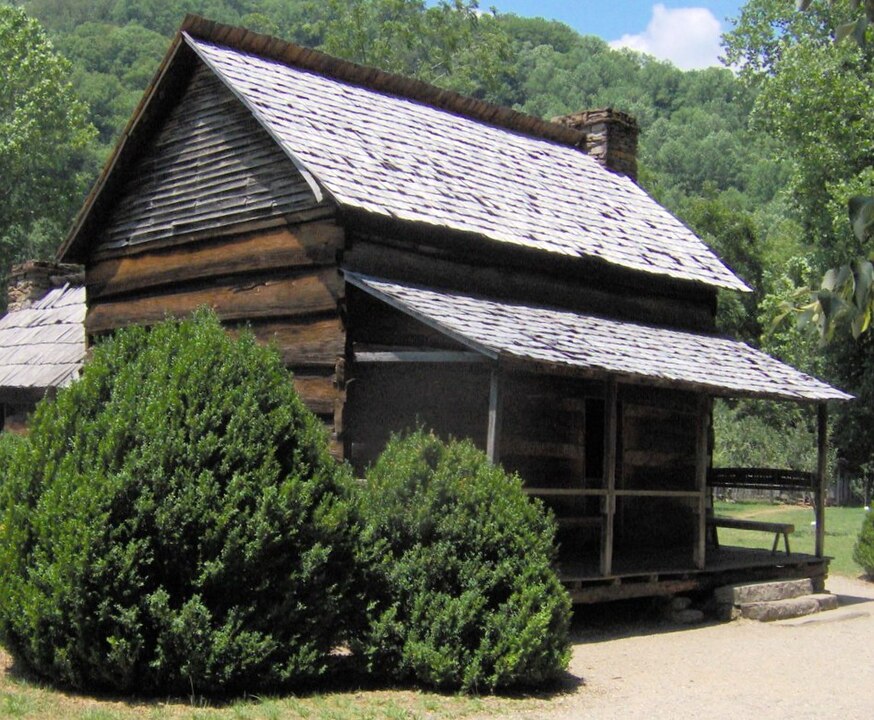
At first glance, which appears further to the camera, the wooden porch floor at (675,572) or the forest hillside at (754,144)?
the forest hillside at (754,144)

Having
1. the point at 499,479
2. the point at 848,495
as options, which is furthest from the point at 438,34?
the point at 499,479

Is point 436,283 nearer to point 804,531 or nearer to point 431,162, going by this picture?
point 431,162

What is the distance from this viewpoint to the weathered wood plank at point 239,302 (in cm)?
1195

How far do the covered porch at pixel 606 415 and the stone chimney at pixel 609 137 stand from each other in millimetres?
4592

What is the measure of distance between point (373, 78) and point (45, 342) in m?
7.57

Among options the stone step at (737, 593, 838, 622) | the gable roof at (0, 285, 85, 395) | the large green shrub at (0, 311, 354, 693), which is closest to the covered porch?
the stone step at (737, 593, 838, 622)

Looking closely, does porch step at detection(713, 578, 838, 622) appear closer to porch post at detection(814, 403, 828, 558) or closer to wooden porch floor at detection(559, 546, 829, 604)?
wooden porch floor at detection(559, 546, 829, 604)

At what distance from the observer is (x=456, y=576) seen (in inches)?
335

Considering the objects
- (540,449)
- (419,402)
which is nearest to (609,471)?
(540,449)

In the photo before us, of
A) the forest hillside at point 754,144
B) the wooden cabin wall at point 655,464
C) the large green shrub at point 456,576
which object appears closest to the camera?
the large green shrub at point 456,576

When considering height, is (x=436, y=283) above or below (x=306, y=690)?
above

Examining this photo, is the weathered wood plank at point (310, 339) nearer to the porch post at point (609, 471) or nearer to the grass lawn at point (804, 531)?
the porch post at point (609, 471)

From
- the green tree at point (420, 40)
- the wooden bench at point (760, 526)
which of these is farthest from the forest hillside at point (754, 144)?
the wooden bench at point (760, 526)

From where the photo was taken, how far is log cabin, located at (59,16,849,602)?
11.7 meters
